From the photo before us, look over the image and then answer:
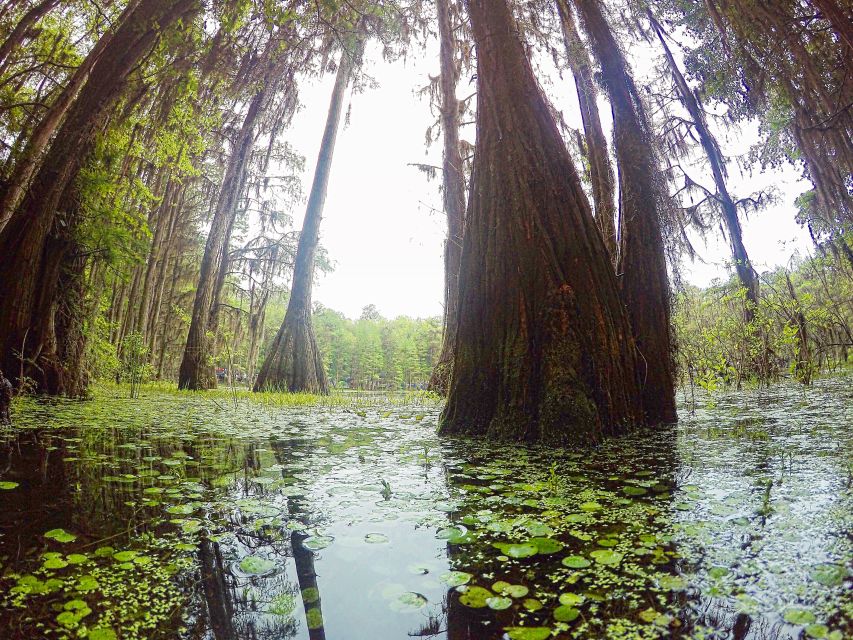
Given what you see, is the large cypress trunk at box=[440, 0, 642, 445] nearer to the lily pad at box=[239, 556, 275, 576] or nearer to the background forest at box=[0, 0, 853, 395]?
the background forest at box=[0, 0, 853, 395]

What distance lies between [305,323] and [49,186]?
496 cm

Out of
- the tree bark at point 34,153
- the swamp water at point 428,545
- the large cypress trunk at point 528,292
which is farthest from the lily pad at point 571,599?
the tree bark at point 34,153

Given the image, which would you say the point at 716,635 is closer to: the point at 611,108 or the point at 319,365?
the point at 611,108

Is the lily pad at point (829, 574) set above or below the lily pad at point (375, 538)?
above

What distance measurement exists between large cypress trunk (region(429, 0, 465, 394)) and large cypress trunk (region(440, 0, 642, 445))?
4.40m

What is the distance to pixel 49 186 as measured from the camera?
15.8ft

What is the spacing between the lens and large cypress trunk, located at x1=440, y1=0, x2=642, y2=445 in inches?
125

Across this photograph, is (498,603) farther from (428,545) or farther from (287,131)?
(287,131)

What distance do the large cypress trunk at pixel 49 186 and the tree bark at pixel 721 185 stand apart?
844cm

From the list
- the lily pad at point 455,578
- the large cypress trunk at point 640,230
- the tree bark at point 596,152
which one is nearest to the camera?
the lily pad at point 455,578

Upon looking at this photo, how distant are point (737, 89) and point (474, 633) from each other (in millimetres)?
9107

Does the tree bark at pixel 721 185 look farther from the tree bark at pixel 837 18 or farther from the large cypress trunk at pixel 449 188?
the tree bark at pixel 837 18

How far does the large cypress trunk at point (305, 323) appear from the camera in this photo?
9.04 m

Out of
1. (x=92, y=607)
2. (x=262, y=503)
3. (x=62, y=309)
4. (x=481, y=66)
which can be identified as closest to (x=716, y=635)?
(x=92, y=607)
